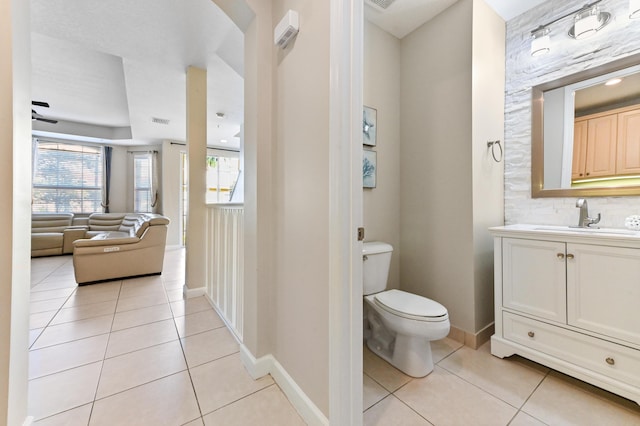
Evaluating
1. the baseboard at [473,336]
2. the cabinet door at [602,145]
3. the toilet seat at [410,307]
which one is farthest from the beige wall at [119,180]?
the cabinet door at [602,145]

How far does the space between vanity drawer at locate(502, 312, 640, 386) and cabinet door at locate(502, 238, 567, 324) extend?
8 centimetres

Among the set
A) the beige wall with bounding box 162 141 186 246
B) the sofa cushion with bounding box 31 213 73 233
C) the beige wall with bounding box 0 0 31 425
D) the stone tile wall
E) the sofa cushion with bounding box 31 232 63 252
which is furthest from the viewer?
the beige wall with bounding box 162 141 186 246

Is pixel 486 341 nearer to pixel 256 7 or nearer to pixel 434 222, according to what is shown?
pixel 434 222

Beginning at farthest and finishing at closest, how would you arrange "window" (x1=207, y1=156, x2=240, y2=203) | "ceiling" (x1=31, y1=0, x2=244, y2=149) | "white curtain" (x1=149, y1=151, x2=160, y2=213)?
"window" (x1=207, y1=156, x2=240, y2=203)
"white curtain" (x1=149, y1=151, x2=160, y2=213)
"ceiling" (x1=31, y1=0, x2=244, y2=149)

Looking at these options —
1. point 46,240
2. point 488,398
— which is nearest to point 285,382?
point 488,398

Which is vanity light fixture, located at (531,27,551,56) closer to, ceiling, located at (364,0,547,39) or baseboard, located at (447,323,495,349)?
ceiling, located at (364,0,547,39)

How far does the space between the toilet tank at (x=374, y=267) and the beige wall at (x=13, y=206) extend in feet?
5.54

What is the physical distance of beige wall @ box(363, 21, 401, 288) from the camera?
2098 millimetres

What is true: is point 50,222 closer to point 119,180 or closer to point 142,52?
point 119,180

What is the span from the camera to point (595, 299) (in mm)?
1373

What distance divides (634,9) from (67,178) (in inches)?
341

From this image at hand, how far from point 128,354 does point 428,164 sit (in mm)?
2660

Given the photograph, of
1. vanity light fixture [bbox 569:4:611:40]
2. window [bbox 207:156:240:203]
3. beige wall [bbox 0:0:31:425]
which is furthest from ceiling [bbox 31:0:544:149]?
window [bbox 207:156:240:203]

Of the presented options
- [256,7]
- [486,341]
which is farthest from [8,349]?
[486,341]
